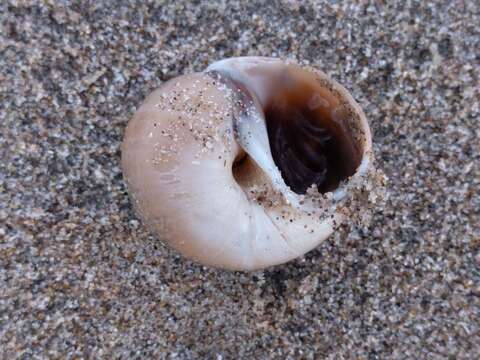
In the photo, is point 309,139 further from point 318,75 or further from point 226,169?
point 226,169

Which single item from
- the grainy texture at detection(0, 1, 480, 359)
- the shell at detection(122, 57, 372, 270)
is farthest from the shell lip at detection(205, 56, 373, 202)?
the grainy texture at detection(0, 1, 480, 359)

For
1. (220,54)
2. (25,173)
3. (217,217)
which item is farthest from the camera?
(220,54)

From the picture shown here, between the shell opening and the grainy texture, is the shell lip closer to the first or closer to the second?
the shell opening

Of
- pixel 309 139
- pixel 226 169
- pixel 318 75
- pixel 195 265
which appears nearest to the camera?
pixel 226 169

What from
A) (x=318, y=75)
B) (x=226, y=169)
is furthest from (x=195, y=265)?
(x=318, y=75)

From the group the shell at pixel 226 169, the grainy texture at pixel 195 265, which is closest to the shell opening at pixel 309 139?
the shell at pixel 226 169

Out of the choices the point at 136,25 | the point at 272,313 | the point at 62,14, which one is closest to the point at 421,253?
the point at 272,313

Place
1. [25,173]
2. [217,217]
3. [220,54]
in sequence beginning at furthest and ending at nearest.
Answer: [220,54] → [25,173] → [217,217]

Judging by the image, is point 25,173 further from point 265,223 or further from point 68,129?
point 265,223
